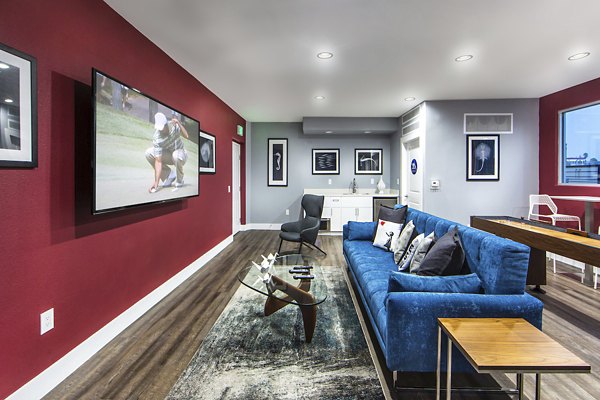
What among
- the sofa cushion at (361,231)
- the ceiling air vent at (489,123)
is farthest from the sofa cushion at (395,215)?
the ceiling air vent at (489,123)

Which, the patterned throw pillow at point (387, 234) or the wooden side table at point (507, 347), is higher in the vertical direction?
the patterned throw pillow at point (387, 234)

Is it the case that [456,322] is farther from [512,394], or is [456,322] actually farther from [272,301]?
[272,301]

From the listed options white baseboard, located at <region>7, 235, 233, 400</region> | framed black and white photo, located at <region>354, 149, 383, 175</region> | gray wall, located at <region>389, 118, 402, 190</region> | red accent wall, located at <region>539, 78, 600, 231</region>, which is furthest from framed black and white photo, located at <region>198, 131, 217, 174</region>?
red accent wall, located at <region>539, 78, 600, 231</region>

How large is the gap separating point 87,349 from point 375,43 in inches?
→ 134

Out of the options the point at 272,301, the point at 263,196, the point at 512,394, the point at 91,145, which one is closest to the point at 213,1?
the point at 91,145

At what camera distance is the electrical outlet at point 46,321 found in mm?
1786

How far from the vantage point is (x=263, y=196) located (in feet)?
24.4

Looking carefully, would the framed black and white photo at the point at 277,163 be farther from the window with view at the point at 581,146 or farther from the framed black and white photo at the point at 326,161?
the window with view at the point at 581,146

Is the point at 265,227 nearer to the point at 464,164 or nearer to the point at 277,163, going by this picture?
the point at 277,163

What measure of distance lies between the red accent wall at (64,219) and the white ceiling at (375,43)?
1.37 feet

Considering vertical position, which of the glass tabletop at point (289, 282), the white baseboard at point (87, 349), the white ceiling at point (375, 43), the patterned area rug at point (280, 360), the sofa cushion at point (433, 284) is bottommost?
the patterned area rug at point (280, 360)

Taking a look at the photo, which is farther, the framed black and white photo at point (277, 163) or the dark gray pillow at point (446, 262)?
the framed black and white photo at point (277, 163)

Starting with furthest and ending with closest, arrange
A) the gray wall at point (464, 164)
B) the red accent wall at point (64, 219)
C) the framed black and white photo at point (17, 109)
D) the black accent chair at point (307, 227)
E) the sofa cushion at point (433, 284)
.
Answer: the gray wall at point (464, 164), the black accent chair at point (307, 227), the sofa cushion at point (433, 284), the red accent wall at point (64, 219), the framed black and white photo at point (17, 109)

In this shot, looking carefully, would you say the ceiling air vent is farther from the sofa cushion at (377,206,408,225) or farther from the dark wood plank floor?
the sofa cushion at (377,206,408,225)
